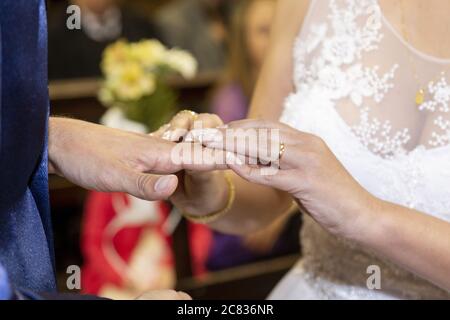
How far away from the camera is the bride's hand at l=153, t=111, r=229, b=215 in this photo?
1.21 m

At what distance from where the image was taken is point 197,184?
1.34 meters

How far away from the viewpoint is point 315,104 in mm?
1468

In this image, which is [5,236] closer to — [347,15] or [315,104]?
[315,104]

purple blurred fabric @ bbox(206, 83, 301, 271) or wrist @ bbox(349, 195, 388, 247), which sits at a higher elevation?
wrist @ bbox(349, 195, 388, 247)

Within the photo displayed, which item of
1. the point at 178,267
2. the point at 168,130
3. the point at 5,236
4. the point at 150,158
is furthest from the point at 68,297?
the point at 178,267

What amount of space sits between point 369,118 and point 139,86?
116cm

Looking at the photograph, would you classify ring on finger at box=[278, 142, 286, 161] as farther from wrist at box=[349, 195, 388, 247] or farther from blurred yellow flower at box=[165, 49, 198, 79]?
blurred yellow flower at box=[165, 49, 198, 79]

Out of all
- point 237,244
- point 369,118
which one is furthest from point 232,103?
point 369,118

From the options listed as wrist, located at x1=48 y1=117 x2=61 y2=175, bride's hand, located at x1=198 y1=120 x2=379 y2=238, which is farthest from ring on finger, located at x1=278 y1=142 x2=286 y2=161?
wrist, located at x1=48 y1=117 x2=61 y2=175

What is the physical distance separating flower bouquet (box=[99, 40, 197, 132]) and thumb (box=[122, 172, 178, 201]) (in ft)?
4.48

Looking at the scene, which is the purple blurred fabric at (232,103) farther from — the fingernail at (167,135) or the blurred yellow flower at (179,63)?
the fingernail at (167,135)

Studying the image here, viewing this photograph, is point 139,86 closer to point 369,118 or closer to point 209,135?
point 369,118

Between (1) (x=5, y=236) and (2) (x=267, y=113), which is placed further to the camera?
(2) (x=267, y=113)
